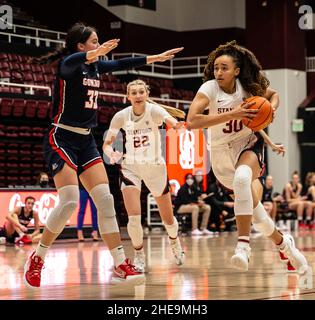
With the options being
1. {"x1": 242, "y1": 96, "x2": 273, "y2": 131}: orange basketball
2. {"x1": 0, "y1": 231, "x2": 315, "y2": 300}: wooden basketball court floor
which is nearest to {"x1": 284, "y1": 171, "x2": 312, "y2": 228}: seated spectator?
{"x1": 0, "y1": 231, "x2": 315, "y2": 300}: wooden basketball court floor

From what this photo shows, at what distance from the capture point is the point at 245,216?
6.93 m

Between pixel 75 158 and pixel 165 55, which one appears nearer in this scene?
pixel 75 158

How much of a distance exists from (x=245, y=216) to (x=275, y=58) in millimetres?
22323

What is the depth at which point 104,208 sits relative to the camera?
707 centimetres

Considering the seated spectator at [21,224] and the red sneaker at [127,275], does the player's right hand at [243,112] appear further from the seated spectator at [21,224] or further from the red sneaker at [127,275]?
the seated spectator at [21,224]

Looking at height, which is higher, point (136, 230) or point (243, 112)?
point (243, 112)

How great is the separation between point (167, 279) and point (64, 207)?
160 cm

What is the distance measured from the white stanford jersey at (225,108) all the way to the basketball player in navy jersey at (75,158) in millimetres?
938

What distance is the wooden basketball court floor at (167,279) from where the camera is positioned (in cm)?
666

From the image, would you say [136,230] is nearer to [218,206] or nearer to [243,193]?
[243,193]

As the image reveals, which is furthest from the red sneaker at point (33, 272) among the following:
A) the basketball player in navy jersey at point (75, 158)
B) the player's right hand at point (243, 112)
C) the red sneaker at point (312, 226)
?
the red sneaker at point (312, 226)

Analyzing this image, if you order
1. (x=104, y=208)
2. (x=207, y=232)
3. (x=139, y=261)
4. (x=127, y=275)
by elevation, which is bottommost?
(x=207, y=232)

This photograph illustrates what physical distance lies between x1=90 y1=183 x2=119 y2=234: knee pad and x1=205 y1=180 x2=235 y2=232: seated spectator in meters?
13.9

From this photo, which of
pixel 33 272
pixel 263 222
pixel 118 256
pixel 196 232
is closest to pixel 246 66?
pixel 263 222
